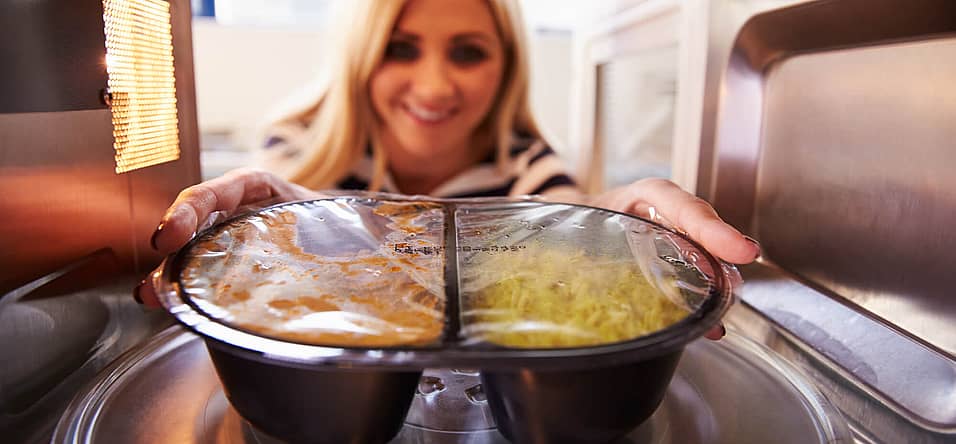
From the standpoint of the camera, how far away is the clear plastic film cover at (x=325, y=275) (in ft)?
1.23

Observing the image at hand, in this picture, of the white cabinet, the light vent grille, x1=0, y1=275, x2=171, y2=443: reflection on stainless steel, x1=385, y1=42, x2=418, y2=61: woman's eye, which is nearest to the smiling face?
x1=385, y1=42, x2=418, y2=61: woman's eye

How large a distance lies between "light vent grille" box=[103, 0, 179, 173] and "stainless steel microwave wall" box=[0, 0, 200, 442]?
0.03 feet

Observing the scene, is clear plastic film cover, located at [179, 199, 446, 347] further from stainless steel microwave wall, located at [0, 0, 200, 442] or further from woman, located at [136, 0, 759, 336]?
woman, located at [136, 0, 759, 336]

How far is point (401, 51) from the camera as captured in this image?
1.28 m

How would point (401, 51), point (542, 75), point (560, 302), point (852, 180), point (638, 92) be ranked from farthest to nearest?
point (542, 75) < point (401, 51) < point (638, 92) < point (852, 180) < point (560, 302)

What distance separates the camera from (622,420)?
0.42 metres

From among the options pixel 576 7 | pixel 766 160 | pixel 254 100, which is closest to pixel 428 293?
pixel 766 160

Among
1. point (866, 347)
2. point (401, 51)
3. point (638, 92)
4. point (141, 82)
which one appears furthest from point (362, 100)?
point (866, 347)

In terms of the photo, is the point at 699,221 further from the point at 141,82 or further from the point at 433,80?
the point at 433,80

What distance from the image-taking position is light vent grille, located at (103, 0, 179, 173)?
0.50 m

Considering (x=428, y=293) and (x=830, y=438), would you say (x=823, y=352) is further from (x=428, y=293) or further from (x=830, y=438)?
(x=428, y=293)

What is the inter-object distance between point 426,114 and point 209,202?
2.62 feet

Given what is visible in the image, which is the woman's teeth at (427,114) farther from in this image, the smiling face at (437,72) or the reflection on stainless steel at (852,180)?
the reflection on stainless steel at (852,180)

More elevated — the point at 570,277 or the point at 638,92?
the point at 638,92
